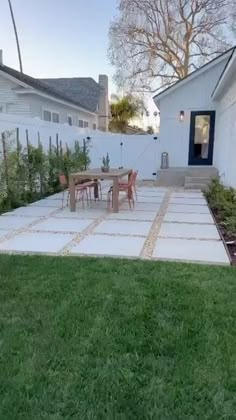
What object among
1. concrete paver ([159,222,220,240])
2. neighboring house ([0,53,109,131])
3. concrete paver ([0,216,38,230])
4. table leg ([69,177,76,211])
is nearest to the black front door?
neighboring house ([0,53,109,131])

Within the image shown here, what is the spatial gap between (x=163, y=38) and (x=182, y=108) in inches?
445

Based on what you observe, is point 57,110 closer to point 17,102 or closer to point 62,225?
point 17,102

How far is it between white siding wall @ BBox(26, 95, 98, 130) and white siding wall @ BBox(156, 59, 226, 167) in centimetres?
464

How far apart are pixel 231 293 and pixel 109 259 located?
5.45 feet

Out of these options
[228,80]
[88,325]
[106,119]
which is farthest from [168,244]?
[106,119]

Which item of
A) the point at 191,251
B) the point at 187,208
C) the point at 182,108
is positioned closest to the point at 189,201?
the point at 187,208

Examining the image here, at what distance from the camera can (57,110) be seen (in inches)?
664

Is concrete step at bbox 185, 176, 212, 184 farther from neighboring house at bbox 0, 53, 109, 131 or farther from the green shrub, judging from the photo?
neighboring house at bbox 0, 53, 109, 131

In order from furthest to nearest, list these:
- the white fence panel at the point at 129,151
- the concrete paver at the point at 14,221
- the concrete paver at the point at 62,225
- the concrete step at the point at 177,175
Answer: the white fence panel at the point at 129,151 → the concrete step at the point at 177,175 → the concrete paver at the point at 14,221 → the concrete paver at the point at 62,225

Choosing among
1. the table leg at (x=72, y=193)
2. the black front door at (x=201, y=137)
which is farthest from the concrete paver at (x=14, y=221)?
the black front door at (x=201, y=137)

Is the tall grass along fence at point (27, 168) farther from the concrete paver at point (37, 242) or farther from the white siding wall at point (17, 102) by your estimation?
the concrete paver at point (37, 242)

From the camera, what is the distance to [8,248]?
5.38 metres

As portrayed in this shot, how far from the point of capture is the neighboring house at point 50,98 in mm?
13812

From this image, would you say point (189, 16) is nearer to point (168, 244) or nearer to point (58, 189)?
point (58, 189)
